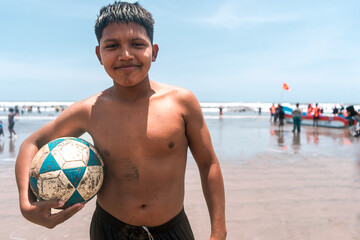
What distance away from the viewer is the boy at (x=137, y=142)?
1.66 m

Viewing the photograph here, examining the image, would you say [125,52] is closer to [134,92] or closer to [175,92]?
[134,92]

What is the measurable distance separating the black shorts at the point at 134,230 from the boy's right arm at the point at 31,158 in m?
0.29

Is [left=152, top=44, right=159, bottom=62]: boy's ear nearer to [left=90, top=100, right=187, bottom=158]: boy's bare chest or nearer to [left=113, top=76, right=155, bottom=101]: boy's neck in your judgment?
[left=113, top=76, right=155, bottom=101]: boy's neck

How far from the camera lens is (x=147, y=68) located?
1685mm

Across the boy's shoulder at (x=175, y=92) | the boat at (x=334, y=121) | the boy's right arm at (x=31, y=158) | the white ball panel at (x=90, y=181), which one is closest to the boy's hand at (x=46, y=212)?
the boy's right arm at (x=31, y=158)

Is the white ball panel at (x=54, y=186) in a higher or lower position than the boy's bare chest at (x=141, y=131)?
lower

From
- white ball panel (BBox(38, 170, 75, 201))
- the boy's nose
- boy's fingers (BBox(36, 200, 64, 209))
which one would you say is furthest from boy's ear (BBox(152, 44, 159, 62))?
boy's fingers (BBox(36, 200, 64, 209))

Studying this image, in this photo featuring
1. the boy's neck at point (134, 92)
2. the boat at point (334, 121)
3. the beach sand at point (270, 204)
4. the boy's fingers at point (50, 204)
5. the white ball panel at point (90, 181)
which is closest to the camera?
the boy's fingers at point (50, 204)

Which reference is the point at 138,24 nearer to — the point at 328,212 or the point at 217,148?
the point at 328,212

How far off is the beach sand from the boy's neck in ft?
8.46

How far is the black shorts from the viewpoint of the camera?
5.64 feet

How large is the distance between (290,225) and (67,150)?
139 inches

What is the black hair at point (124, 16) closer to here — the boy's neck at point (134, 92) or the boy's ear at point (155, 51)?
the boy's ear at point (155, 51)

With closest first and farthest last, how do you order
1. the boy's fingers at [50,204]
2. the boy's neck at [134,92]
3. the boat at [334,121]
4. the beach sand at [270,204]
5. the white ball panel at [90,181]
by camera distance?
the boy's fingers at [50,204] → the white ball panel at [90,181] → the boy's neck at [134,92] → the beach sand at [270,204] → the boat at [334,121]
